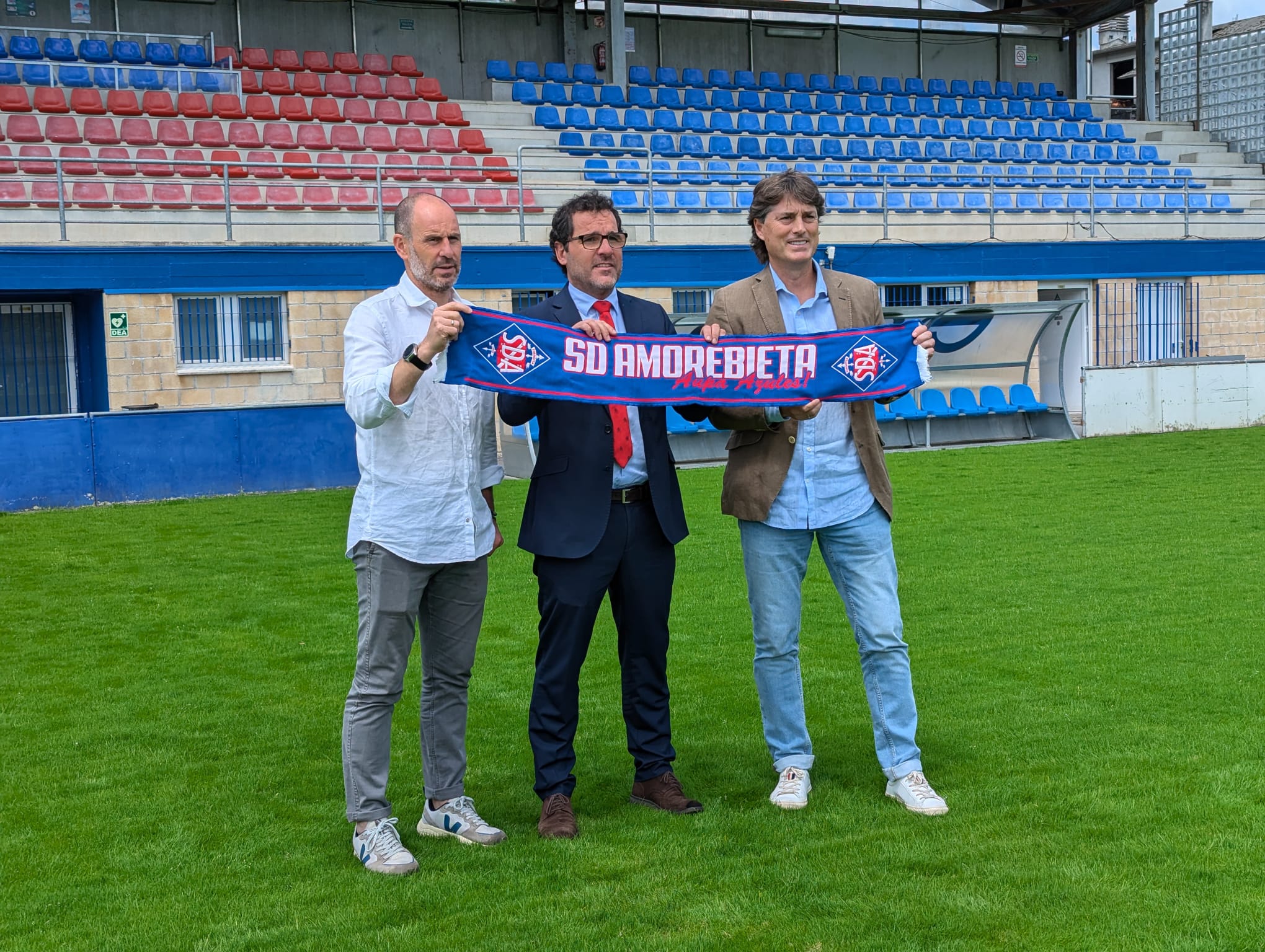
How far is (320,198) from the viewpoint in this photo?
61.9 ft

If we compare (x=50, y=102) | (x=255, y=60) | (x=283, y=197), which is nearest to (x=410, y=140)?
(x=283, y=197)

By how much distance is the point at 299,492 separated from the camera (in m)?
15.8

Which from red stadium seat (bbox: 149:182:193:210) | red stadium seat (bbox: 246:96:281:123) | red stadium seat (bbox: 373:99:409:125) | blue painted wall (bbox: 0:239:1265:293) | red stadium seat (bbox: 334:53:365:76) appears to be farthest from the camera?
red stadium seat (bbox: 334:53:365:76)

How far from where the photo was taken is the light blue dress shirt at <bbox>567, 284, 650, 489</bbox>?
4438 mm

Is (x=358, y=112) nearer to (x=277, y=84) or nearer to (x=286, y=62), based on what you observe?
(x=277, y=84)

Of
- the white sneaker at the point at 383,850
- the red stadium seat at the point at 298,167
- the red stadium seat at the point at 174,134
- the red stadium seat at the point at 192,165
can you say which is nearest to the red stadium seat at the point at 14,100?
the red stadium seat at the point at 174,134

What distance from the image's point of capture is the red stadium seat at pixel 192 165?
1844 cm

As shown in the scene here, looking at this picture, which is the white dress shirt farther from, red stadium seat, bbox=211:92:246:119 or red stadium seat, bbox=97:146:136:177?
red stadium seat, bbox=211:92:246:119

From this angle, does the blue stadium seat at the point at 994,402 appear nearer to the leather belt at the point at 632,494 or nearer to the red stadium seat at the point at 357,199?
the red stadium seat at the point at 357,199

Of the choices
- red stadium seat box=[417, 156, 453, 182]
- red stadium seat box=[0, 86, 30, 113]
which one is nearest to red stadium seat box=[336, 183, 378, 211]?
red stadium seat box=[417, 156, 453, 182]

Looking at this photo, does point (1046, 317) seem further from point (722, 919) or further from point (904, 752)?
point (722, 919)

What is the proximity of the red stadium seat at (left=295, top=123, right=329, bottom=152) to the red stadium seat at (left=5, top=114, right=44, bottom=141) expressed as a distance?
3705 mm

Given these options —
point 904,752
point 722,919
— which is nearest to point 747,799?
point 904,752

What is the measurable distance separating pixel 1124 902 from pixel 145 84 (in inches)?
815
